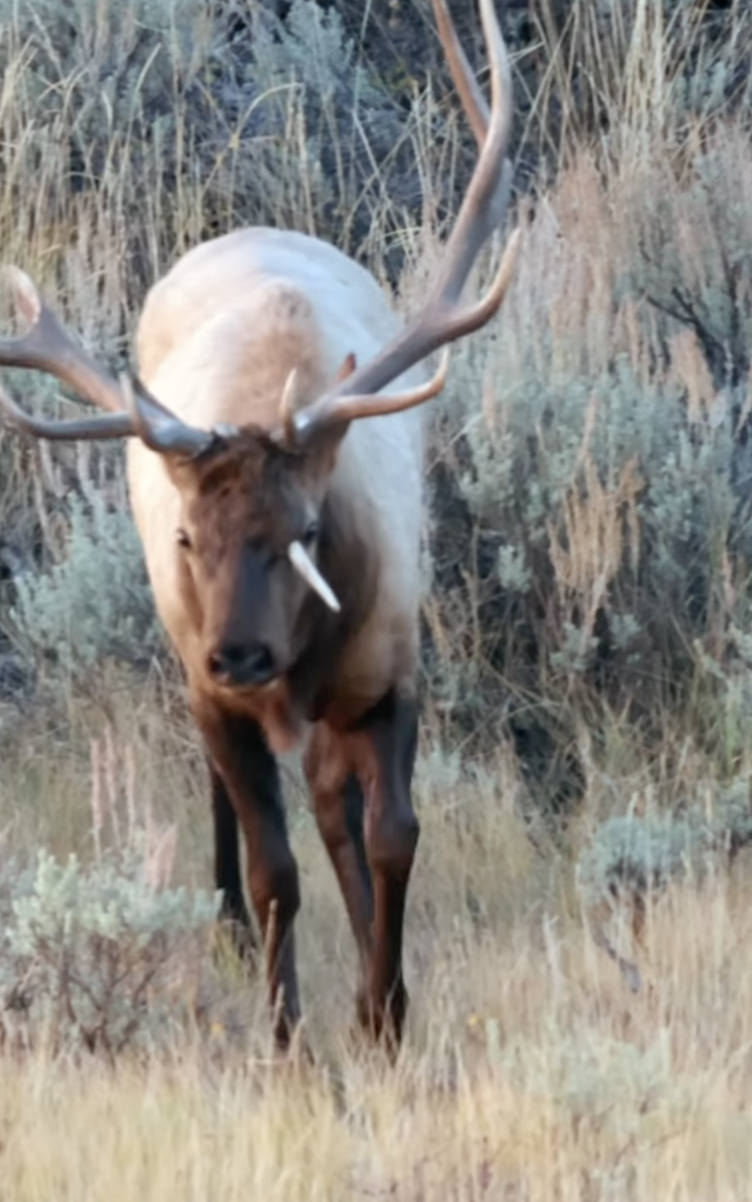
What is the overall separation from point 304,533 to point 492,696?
2200mm

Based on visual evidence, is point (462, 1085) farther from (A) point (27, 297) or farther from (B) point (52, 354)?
(A) point (27, 297)

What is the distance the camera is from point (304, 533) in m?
4.71

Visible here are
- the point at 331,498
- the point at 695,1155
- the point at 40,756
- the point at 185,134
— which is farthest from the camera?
the point at 185,134

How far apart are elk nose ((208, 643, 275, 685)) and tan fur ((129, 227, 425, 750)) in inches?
14.1

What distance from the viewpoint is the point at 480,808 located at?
247 inches

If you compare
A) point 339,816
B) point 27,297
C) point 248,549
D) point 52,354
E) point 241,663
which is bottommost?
point 339,816

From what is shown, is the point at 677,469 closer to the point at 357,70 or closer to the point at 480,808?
the point at 480,808

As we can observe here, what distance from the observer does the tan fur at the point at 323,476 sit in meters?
5.17

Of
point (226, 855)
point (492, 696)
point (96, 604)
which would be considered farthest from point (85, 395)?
point (492, 696)

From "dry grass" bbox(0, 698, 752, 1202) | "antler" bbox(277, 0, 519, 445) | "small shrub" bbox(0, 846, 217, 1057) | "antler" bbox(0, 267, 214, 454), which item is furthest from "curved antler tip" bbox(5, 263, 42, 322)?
"dry grass" bbox(0, 698, 752, 1202)

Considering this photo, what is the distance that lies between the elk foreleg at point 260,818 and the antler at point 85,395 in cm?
64

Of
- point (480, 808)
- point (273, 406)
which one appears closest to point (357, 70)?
point (480, 808)

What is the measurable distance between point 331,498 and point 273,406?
220 millimetres

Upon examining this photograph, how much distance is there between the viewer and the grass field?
160 inches
